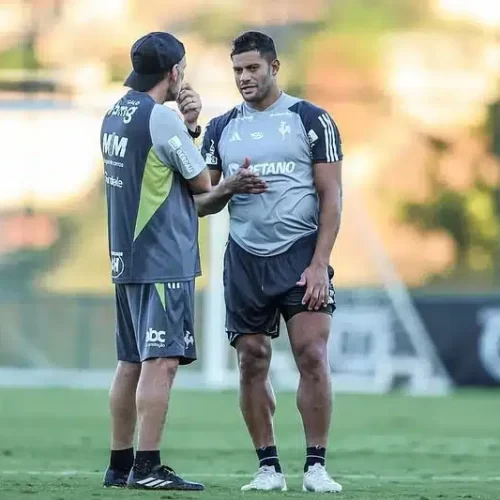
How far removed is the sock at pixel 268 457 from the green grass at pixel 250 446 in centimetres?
14

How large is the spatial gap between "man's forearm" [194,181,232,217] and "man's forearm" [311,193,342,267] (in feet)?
1.48

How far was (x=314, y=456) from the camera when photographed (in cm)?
709

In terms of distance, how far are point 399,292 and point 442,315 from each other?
4.17 ft

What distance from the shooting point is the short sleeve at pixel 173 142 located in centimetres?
682

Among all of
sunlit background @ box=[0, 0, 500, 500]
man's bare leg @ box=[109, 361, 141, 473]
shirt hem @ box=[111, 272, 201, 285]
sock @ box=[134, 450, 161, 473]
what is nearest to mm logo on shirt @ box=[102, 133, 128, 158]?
shirt hem @ box=[111, 272, 201, 285]

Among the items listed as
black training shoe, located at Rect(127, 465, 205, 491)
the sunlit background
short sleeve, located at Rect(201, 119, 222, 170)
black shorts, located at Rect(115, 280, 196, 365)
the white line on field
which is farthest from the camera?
the sunlit background

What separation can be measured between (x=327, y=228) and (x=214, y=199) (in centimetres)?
54

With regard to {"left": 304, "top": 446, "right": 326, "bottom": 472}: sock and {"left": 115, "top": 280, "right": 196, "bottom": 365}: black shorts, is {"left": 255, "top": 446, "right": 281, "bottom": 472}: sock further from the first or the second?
{"left": 115, "top": 280, "right": 196, "bottom": 365}: black shorts

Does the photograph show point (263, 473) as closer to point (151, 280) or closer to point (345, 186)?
point (151, 280)

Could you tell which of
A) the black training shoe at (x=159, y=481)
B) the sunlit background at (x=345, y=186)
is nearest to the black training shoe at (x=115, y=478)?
the black training shoe at (x=159, y=481)

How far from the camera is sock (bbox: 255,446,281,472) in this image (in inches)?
286

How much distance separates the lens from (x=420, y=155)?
28688 mm

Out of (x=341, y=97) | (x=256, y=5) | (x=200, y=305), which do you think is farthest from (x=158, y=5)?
(x=200, y=305)

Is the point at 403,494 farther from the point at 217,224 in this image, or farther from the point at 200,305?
the point at 200,305
